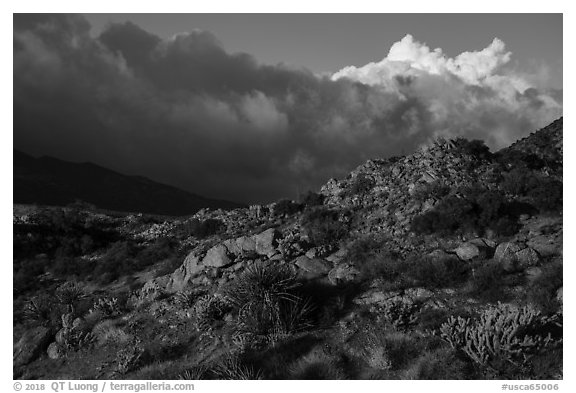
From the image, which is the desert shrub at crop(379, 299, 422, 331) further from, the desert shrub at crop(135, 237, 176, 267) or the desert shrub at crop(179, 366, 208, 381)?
the desert shrub at crop(135, 237, 176, 267)

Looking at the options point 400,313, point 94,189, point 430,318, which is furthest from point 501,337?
point 94,189

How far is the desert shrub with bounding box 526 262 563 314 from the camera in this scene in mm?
12914

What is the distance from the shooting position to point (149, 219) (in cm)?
3669

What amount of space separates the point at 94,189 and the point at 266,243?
349 feet

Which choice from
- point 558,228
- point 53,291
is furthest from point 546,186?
point 53,291

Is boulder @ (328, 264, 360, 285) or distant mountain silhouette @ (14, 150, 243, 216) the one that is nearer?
boulder @ (328, 264, 360, 285)

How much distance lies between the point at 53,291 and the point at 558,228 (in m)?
25.0

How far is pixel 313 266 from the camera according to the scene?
17.2 m

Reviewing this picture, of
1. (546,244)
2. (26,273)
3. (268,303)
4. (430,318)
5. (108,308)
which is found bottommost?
(108,308)

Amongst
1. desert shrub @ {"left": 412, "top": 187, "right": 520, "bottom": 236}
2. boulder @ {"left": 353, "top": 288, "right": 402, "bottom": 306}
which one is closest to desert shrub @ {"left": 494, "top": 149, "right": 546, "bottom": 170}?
desert shrub @ {"left": 412, "top": 187, "right": 520, "bottom": 236}

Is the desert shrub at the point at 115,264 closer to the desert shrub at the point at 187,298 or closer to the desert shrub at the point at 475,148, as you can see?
the desert shrub at the point at 187,298

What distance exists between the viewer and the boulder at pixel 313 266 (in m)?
16.8

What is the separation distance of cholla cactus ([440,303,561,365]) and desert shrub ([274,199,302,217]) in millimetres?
16644

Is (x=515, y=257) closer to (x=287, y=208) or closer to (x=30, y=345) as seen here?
(x=287, y=208)
